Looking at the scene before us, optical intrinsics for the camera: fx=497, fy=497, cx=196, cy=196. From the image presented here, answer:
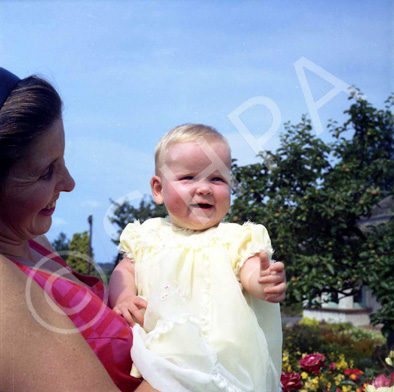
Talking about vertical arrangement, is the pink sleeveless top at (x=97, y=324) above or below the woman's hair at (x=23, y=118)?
below

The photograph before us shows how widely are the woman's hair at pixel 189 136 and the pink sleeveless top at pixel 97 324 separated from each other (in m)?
0.82

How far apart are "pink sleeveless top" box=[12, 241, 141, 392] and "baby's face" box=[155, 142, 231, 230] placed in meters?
0.63

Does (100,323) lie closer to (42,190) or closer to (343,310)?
(42,190)

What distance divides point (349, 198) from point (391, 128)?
1648 mm

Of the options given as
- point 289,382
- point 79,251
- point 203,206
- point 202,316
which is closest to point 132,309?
point 202,316

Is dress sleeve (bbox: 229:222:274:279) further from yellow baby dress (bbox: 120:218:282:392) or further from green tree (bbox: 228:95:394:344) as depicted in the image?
green tree (bbox: 228:95:394:344)

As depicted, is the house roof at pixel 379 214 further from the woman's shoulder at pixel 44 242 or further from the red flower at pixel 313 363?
the woman's shoulder at pixel 44 242

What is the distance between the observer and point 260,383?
1.69 m

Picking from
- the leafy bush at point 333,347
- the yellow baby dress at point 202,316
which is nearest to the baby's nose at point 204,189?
the yellow baby dress at point 202,316

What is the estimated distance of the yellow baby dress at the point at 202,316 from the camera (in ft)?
4.85

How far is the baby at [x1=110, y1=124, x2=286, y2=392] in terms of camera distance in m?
1.52

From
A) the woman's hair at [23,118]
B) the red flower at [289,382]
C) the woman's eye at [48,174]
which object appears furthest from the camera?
the red flower at [289,382]

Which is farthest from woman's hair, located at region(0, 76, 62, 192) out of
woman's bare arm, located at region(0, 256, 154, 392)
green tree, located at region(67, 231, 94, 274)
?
green tree, located at region(67, 231, 94, 274)

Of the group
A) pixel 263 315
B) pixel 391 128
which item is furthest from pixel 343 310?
pixel 263 315
